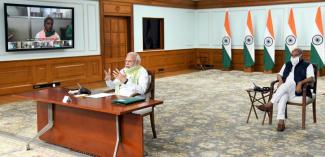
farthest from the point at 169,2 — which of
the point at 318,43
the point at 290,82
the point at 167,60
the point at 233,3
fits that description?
the point at 290,82

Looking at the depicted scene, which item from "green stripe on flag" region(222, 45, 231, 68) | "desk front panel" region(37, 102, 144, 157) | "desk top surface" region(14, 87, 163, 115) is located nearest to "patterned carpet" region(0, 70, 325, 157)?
"desk front panel" region(37, 102, 144, 157)

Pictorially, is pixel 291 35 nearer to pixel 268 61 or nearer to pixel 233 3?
pixel 268 61

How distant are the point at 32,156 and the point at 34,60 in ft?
14.9

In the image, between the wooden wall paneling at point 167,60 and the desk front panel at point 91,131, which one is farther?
the wooden wall paneling at point 167,60

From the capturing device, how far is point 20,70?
25.0ft

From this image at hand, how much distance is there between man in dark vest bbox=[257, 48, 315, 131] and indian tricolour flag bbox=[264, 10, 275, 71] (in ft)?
19.7

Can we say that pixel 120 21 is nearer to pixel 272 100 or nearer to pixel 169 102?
pixel 169 102

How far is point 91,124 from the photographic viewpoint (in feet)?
12.1

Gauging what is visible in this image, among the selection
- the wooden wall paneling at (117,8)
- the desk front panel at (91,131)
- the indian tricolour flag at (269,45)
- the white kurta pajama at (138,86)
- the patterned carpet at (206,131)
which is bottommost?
the patterned carpet at (206,131)

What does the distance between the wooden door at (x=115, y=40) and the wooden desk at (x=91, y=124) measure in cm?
549

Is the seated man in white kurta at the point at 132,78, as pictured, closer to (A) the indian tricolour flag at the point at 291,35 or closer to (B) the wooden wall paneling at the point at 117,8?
(B) the wooden wall paneling at the point at 117,8

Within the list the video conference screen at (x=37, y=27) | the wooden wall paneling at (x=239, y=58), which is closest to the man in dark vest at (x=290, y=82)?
the video conference screen at (x=37, y=27)

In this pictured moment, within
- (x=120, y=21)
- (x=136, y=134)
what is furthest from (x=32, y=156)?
(x=120, y=21)

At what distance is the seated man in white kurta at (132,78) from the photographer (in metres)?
4.07
